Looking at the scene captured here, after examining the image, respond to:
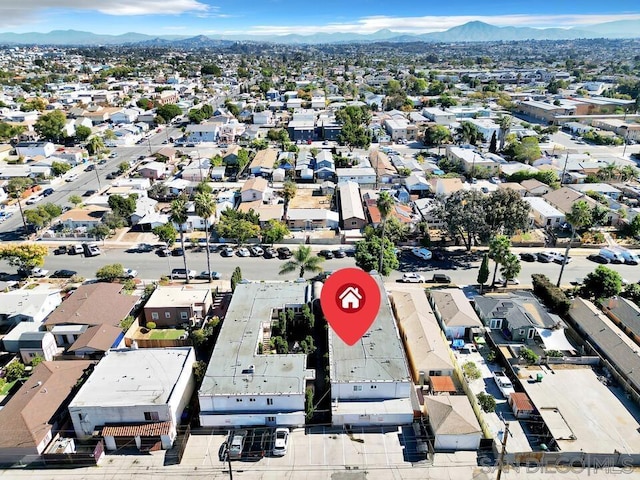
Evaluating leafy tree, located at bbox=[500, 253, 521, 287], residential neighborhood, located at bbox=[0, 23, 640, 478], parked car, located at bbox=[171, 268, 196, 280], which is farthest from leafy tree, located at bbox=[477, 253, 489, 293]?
parked car, located at bbox=[171, 268, 196, 280]

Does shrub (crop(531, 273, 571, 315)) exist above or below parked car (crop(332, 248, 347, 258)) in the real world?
above

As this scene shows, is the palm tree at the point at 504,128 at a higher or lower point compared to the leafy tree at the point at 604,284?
higher

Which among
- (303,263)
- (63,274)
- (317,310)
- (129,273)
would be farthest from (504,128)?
(63,274)

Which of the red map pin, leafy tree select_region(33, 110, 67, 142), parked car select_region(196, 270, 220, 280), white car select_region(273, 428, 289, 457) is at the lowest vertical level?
parked car select_region(196, 270, 220, 280)

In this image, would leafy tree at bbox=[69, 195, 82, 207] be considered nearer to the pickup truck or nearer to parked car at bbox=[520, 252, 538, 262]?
the pickup truck

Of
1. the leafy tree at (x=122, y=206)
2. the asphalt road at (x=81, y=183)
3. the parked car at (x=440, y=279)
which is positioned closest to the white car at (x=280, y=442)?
the parked car at (x=440, y=279)

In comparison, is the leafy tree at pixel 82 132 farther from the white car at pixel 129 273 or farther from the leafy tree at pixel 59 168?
the white car at pixel 129 273

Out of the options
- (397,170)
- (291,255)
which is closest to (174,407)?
(291,255)
